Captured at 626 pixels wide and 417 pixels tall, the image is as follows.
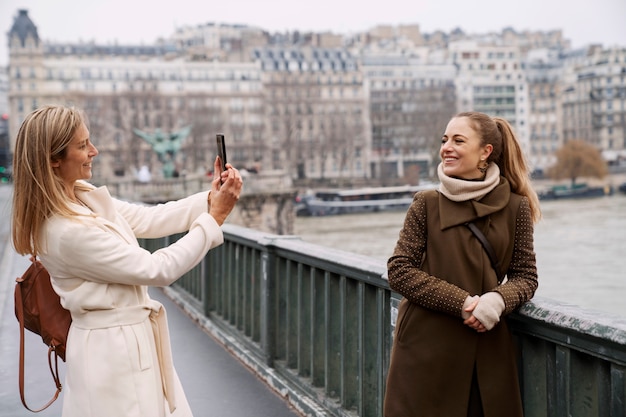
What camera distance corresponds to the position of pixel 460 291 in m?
2.69

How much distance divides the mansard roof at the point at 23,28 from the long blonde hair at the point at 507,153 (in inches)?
4048

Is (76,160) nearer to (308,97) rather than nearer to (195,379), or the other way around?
(195,379)

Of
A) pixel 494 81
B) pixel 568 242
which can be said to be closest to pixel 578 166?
pixel 494 81

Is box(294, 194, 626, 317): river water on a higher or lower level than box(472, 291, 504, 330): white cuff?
lower

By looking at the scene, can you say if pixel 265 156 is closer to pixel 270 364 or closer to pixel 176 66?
pixel 176 66

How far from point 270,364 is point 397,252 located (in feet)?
9.01

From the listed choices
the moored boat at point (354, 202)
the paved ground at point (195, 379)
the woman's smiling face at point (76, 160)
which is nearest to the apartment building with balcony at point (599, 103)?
the moored boat at point (354, 202)

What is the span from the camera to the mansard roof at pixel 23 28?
10038 centimetres

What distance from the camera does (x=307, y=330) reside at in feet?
16.1

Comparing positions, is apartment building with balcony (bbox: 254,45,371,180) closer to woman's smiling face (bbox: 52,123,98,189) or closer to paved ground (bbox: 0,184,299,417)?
paved ground (bbox: 0,184,299,417)

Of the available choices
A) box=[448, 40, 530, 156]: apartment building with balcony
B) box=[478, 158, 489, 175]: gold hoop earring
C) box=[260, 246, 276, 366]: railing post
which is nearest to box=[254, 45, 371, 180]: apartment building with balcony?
box=[448, 40, 530, 156]: apartment building with balcony

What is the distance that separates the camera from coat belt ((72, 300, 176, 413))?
105 inches

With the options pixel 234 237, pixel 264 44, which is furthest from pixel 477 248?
pixel 264 44

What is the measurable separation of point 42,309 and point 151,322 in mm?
328
